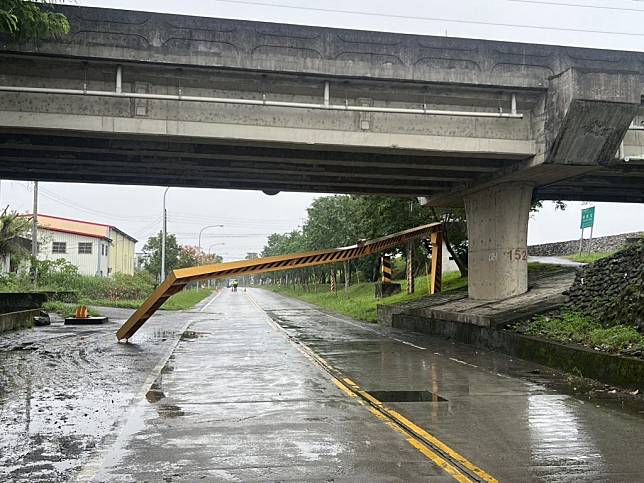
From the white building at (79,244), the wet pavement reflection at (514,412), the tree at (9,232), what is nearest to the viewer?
the wet pavement reflection at (514,412)

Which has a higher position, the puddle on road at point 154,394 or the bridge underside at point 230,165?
the bridge underside at point 230,165

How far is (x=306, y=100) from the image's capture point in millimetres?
18250

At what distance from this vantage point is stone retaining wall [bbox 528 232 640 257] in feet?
156

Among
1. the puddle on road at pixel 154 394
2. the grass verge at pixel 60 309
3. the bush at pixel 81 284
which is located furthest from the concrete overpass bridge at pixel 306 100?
the bush at pixel 81 284

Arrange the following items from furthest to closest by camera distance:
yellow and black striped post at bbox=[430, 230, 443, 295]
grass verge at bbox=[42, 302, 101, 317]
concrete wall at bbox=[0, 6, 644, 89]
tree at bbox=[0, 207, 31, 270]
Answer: tree at bbox=[0, 207, 31, 270] < grass verge at bbox=[42, 302, 101, 317] < yellow and black striped post at bbox=[430, 230, 443, 295] < concrete wall at bbox=[0, 6, 644, 89]

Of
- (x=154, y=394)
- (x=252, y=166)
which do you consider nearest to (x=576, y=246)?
(x=252, y=166)

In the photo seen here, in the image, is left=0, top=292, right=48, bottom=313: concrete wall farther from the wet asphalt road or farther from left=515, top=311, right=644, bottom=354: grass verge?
left=515, top=311, right=644, bottom=354: grass verge

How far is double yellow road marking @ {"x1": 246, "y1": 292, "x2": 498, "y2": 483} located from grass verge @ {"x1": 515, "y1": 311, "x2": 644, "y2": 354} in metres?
5.23

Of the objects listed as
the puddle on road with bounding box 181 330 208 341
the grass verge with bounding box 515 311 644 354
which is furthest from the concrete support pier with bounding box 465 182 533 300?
the puddle on road with bounding box 181 330 208 341

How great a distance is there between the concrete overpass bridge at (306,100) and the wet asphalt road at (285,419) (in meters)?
5.66

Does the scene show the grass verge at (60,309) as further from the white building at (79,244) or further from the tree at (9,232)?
the white building at (79,244)

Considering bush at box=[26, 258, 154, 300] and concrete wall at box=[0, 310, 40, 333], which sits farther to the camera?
bush at box=[26, 258, 154, 300]

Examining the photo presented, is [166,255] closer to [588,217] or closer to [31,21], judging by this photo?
[588,217]

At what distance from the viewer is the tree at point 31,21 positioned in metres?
13.2
